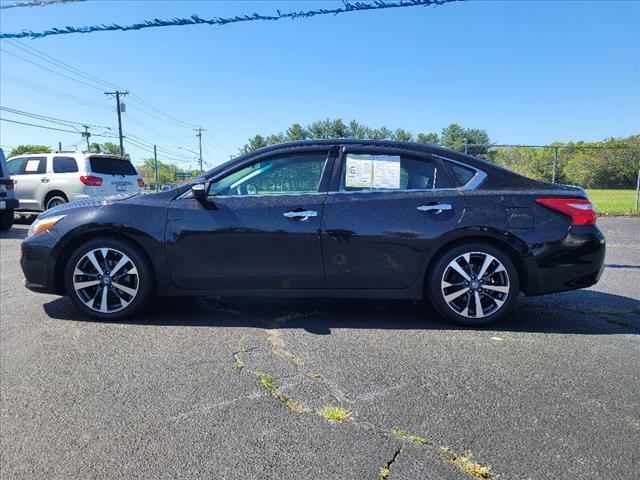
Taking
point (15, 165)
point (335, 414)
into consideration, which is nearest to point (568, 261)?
point (335, 414)

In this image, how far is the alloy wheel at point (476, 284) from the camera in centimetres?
381

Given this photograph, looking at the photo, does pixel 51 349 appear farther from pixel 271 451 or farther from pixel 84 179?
pixel 84 179

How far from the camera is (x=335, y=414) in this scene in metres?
2.48

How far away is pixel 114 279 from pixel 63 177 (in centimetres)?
942

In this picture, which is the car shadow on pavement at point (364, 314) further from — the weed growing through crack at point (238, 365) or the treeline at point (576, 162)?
the treeline at point (576, 162)

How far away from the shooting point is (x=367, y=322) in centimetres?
401

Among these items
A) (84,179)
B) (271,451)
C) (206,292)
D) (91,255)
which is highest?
(84,179)

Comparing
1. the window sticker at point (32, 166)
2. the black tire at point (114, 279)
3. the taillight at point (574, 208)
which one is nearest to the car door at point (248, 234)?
the black tire at point (114, 279)

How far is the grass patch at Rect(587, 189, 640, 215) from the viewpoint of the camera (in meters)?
14.5

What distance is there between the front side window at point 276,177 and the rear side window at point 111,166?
947 cm

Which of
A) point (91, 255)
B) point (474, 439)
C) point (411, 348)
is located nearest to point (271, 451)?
point (474, 439)

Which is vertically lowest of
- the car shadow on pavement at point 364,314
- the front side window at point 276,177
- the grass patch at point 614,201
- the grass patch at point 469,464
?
the grass patch at point 469,464

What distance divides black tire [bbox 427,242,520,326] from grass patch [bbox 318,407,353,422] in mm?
1641

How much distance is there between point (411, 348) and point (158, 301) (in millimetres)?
2583
